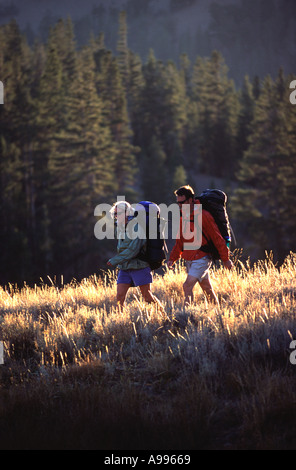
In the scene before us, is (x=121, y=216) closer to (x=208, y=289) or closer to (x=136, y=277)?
(x=136, y=277)

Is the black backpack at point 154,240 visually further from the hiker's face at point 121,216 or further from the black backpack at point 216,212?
the black backpack at point 216,212

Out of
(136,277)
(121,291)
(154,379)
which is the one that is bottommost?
(154,379)

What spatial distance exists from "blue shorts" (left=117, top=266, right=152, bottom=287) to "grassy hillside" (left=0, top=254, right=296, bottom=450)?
309 mm

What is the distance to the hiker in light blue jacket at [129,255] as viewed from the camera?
673 cm

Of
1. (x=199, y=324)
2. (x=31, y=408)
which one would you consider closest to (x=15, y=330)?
(x=31, y=408)

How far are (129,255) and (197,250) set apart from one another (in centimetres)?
87

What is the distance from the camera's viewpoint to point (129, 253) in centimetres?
671

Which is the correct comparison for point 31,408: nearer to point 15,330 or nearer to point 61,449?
point 61,449

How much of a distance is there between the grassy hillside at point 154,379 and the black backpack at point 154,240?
0.62 metres

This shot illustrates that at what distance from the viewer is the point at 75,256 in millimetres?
41938

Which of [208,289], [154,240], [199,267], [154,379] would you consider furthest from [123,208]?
[154,379]

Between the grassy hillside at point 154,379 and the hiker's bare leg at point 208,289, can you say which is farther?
the hiker's bare leg at point 208,289

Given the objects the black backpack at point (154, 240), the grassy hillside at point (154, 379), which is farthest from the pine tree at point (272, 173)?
the grassy hillside at point (154, 379)

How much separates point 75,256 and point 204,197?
118 feet
